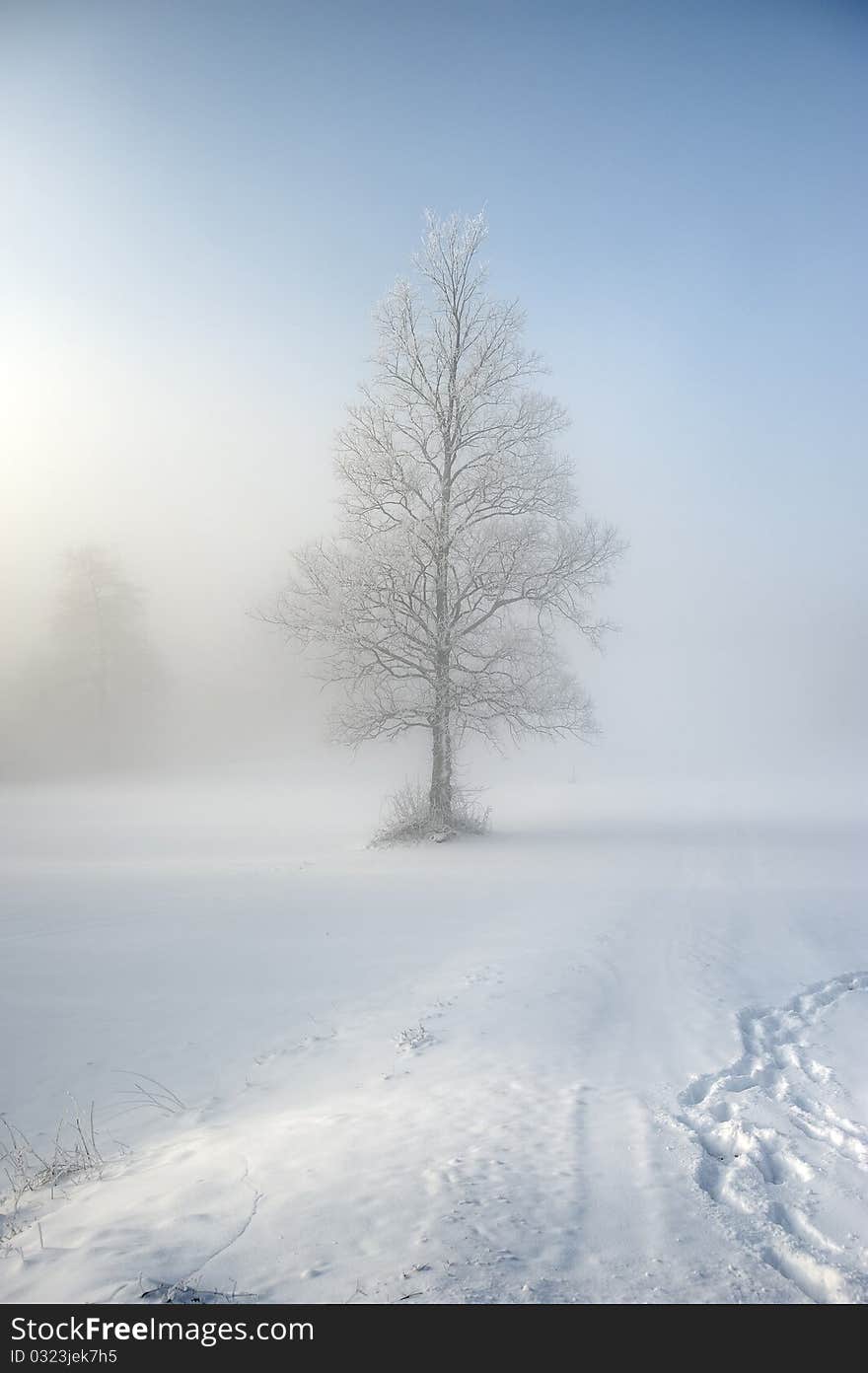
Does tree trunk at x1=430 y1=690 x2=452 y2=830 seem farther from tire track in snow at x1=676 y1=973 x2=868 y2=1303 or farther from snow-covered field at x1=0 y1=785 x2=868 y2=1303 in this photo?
tire track in snow at x1=676 y1=973 x2=868 y2=1303

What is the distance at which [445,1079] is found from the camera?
480cm

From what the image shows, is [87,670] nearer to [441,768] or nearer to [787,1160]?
[441,768]

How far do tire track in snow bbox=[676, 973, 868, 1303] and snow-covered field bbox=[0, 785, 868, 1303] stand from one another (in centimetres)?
2

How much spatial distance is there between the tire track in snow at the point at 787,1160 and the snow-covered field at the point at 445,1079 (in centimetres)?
2

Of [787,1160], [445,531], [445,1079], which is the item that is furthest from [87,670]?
[787,1160]

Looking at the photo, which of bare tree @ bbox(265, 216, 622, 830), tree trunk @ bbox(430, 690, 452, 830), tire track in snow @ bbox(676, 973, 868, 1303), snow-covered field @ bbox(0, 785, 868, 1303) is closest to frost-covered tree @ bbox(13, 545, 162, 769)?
bare tree @ bbox(265, 216, 622, 830)

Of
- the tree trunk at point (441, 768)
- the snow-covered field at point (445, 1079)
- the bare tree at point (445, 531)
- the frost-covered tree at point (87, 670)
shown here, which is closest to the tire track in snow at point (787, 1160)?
the snow-covered field at point (445, 1079)

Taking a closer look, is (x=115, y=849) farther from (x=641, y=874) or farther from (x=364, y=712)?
(x=641, y=874)

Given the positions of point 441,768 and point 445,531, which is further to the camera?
point 441,768

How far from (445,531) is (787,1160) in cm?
1394

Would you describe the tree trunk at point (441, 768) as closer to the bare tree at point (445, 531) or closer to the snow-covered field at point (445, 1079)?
the bare tree at point (445, 531)

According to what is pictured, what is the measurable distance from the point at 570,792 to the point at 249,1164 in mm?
27932

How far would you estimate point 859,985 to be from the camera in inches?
276

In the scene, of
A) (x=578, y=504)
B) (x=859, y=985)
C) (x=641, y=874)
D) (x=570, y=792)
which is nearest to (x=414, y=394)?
(x=578, y=504)
